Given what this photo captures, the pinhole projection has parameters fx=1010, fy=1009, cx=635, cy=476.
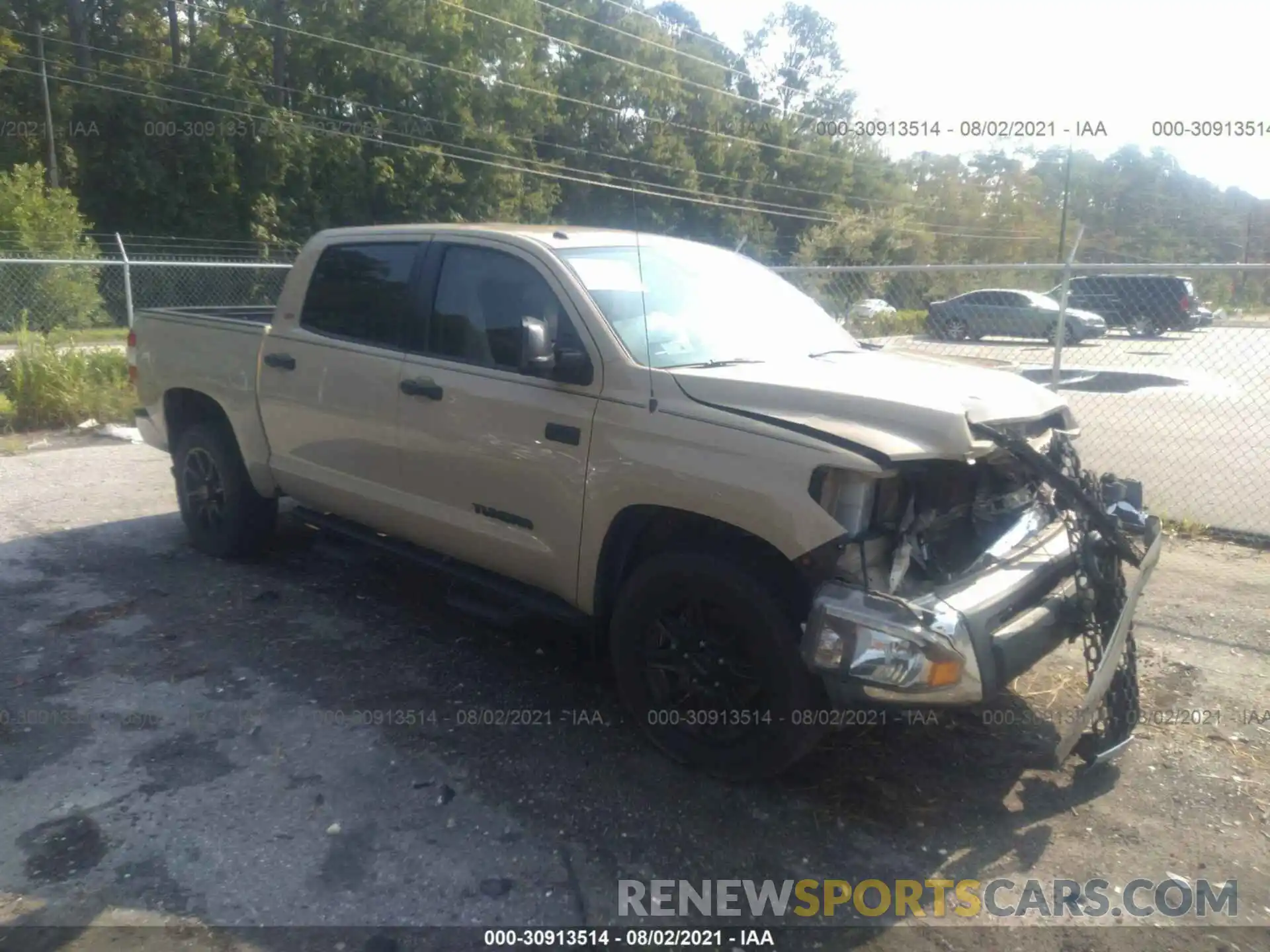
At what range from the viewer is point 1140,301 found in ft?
40.1

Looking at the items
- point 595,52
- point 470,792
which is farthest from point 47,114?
point 470,792

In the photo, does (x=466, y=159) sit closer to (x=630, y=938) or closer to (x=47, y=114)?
(x=47, y=114)

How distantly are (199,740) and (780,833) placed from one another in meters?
2.29

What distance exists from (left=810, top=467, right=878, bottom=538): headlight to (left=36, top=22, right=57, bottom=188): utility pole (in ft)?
116

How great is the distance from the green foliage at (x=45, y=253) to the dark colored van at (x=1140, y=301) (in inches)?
647

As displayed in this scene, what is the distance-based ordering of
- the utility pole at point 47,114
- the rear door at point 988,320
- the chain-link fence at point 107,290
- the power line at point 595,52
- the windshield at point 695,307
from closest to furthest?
the windshield at point 695,307 → the rear door at point 988,320 → the chain-link fence at point 107,290 → the utility pole at point 47,114 → the power line at point 595,52

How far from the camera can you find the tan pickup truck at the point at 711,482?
3.29m

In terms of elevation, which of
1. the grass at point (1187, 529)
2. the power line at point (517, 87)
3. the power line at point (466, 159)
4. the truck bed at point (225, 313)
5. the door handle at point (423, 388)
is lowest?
the grass at point (1187, 529)

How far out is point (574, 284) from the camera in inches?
162

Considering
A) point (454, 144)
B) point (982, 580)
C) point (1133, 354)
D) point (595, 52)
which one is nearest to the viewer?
point (982, 580)

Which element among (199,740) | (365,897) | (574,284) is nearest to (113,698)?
(199,740)

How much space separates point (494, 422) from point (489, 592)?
2.57 ft

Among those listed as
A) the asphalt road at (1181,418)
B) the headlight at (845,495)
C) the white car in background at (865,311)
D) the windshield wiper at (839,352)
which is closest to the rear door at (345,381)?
the windshield wiper at (839,352)

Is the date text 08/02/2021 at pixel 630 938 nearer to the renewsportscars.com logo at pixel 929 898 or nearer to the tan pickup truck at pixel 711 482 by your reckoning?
the renewsportscars.com logo at pixel 929 898
